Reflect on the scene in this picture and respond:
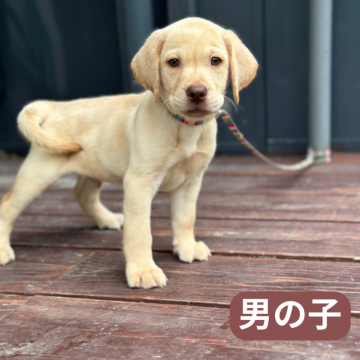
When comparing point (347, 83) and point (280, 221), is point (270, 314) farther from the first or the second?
point (347, 83)

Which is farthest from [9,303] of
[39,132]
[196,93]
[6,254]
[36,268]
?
[196,93]

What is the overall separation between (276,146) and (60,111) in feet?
7.50

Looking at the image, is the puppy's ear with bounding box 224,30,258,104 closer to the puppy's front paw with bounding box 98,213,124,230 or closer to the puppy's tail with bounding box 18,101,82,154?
the puppy's tail with bounding box 18,101,82,154

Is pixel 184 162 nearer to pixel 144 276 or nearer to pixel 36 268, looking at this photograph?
pixel 144 276

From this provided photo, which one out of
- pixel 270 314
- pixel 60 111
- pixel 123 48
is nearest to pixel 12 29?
pixel 123 48

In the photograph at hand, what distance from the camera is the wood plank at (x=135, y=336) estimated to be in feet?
4.06

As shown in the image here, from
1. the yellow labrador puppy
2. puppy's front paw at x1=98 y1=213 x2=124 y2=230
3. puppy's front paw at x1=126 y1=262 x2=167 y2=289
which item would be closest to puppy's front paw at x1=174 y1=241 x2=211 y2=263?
the yellow labrador puppy

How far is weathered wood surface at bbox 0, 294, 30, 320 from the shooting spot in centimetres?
152

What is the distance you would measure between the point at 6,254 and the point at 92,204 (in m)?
0.52

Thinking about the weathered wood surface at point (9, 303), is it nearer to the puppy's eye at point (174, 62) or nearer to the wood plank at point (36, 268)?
the wood plank at point (36, 268)

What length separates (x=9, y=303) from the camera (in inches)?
62.6

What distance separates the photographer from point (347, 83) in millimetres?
3736

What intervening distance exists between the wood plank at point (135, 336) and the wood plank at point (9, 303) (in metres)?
0.03

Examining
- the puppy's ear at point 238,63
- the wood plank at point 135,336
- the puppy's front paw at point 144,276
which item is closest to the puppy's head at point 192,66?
the puppy's ear at point 238,63
